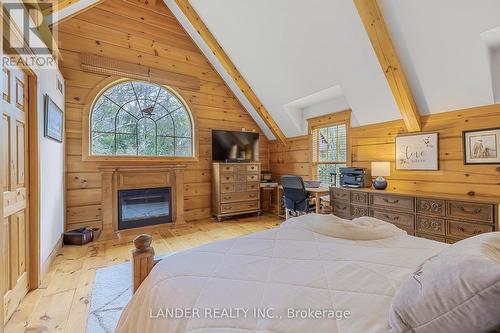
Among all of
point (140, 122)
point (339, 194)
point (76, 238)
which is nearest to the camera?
point (76, 238)

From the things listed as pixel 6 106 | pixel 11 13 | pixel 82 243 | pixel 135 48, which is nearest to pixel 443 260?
pixel 6 106

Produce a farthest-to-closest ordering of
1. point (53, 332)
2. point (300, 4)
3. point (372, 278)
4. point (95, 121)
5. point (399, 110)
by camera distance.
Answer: point (95, 121), point (399, 110), point (300, 4), point (53, 332), point (372, 278)

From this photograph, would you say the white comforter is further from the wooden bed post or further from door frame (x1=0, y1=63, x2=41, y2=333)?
door frame (x1=0, y1=63, x2=41, y2=333)

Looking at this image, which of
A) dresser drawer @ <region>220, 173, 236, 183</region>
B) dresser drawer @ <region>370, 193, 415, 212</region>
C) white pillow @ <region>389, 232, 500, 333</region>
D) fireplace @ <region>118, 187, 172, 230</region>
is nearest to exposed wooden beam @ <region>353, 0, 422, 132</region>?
dresser drawer @ <region>370, 193, 415, 212</region>

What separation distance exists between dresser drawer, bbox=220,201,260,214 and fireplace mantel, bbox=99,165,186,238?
0.77m

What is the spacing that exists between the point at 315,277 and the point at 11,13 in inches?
100

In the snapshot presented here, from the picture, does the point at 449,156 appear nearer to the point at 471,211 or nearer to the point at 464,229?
the point at 471,211

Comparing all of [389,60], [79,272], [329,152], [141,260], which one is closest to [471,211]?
[389,60]

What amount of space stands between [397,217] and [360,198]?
0.50 meters

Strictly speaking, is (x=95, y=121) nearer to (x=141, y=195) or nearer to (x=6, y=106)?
(x=141, y=195)

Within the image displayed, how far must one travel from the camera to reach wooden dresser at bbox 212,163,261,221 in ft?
14.7

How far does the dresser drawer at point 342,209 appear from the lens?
3362mm

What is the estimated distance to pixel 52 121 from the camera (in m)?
2.63

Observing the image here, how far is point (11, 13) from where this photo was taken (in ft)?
5.43
